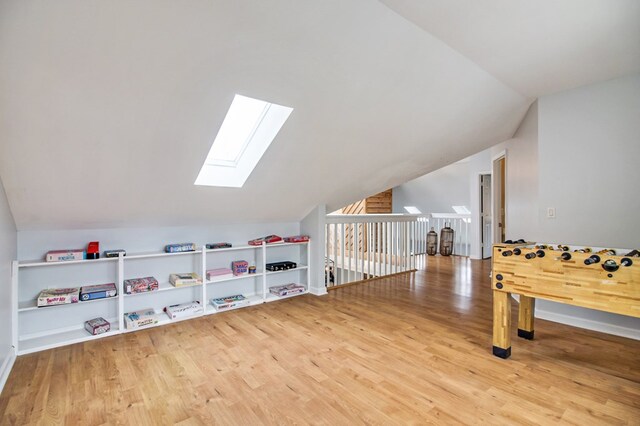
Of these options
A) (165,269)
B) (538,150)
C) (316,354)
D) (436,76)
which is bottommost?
(316,354)

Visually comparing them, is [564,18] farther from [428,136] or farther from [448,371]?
[448,371]

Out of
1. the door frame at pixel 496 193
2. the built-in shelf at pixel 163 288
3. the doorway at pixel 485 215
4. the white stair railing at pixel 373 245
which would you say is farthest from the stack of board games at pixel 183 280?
the doorway at pixel 485 215

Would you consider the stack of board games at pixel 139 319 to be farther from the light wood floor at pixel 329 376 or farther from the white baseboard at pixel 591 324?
the white baseboard at pixel 591 324

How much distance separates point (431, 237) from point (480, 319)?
4502 mm

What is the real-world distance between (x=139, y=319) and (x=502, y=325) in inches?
125

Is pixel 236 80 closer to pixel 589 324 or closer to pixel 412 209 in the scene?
pixel 589 324

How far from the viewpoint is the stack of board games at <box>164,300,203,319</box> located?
326 cm

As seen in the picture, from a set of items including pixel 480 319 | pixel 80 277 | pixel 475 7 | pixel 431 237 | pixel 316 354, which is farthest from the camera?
pixel 431 237

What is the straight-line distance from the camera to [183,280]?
130 inches

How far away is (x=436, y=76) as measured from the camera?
2.56 meters

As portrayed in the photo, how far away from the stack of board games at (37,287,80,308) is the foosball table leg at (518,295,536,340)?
12.7ft

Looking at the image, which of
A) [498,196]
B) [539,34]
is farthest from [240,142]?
[498,196]

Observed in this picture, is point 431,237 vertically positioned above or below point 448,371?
above

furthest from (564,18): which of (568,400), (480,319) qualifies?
(480,319)
